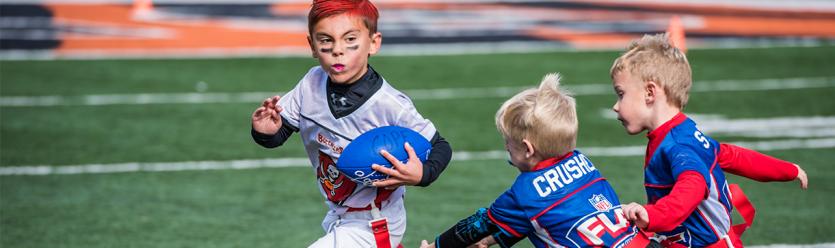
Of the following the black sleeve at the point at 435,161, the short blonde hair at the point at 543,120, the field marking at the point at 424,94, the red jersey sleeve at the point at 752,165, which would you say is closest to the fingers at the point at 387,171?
the black sleeve at the point at 435,161

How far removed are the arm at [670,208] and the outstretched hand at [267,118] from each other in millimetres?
1517

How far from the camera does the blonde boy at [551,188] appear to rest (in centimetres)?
421

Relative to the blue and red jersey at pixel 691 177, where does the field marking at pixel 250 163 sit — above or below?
below

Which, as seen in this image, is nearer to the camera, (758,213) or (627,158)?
(758,213)

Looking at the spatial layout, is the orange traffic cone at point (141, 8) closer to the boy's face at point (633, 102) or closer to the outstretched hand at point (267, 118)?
the outstretched hand at point (267, 118)

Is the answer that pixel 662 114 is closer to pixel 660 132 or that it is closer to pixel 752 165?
pixel 660 132

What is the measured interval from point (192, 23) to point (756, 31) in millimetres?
8610

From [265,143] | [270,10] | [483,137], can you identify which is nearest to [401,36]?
[270,10]

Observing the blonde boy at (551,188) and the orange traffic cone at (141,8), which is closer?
the blonde boy at (551,188)

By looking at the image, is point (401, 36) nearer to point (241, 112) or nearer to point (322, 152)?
point (241, 112)

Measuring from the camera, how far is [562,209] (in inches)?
166

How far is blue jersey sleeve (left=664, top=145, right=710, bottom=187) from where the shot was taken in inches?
169

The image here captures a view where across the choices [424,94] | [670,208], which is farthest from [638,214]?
[424,94]

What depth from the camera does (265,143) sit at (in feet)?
15.9
